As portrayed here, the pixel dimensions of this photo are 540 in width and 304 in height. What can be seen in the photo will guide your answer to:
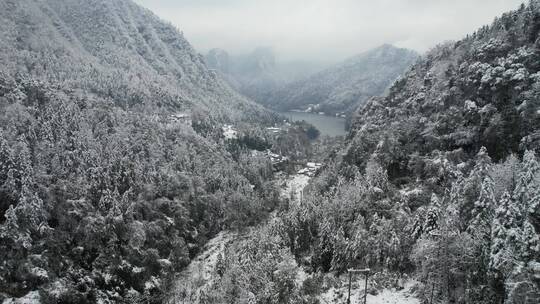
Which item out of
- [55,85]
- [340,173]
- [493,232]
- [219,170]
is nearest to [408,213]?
[493,232]

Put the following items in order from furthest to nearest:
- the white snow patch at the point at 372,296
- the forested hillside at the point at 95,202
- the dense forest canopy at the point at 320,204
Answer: the forested hillside at the point at 95,202 → the white snow patch at the point at 372,296 → the dense forest canopy at the point at 320,204

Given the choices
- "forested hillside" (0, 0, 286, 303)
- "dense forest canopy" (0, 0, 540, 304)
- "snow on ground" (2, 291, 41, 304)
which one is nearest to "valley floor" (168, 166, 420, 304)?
"dense forest canopy" (0, 0, 540, 304)

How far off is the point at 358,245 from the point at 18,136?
110 meters

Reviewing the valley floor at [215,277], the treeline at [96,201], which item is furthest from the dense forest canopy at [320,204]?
the valley floor at [215,277]

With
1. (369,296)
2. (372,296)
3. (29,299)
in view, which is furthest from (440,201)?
(29,299)

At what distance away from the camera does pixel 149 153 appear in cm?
16162

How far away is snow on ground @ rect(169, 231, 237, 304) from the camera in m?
98.6

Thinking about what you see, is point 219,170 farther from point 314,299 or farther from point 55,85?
point 314,299

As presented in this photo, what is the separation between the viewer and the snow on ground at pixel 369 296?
189 feet

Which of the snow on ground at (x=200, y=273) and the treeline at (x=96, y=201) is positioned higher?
the treeline at (x=96, y=201)

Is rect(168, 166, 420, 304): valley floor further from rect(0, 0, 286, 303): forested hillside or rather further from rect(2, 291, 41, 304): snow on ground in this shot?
rect(2, 291, 41, 304): snow on ground

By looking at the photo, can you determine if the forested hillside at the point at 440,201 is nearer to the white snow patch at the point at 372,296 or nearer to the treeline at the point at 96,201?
the white snow patch at the point at 372,296

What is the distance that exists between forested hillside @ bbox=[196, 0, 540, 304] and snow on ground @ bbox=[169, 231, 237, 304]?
357 inches

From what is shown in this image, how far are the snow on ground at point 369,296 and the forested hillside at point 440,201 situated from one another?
3.60 feet
